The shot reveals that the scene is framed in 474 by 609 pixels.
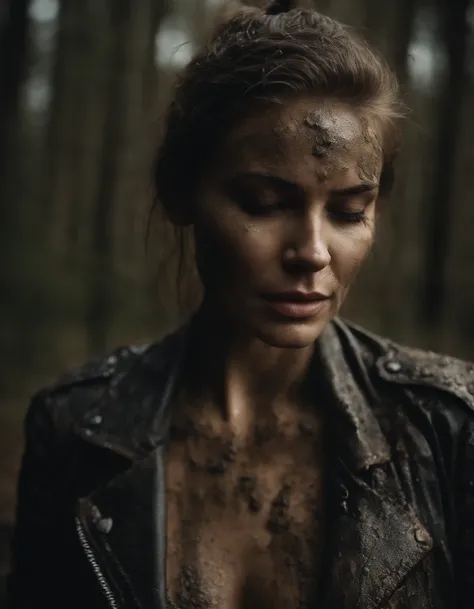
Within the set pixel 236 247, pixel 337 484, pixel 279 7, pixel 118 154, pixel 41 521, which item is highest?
pixel 279 7

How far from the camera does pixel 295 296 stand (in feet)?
3.58

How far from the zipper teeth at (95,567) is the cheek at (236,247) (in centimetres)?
54

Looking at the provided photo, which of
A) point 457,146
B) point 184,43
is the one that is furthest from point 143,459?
point 457,146

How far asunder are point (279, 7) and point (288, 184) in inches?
17.5

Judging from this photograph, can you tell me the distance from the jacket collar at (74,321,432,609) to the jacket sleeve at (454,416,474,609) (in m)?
0.08

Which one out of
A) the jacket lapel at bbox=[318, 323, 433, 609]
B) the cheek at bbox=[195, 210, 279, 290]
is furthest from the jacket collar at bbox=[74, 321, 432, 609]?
the cheek at bbox=[195, 210, 279, 290]

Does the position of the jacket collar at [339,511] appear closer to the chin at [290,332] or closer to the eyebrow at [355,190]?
the chin at [290,332]

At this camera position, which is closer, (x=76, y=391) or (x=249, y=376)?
(x=249, y=376)

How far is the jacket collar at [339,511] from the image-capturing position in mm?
1071

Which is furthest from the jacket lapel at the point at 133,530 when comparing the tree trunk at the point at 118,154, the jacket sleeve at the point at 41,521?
the tree trunk at the point at 118,154

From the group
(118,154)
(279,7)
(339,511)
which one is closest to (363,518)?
(339,511)

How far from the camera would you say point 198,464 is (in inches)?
50.4

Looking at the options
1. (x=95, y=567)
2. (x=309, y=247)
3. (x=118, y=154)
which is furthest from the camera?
(x=118, y=154)

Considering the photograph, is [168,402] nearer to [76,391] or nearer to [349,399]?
[76,391]
